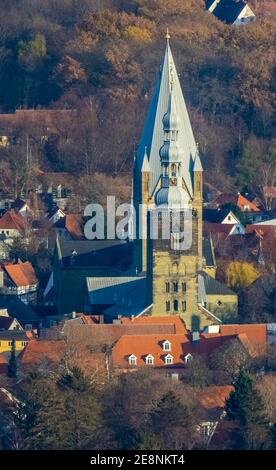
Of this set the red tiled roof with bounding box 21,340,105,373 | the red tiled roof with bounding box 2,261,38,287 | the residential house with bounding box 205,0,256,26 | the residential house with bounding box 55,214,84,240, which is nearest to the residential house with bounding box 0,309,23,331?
the red tiled roof with bounding box 21,340,105,373

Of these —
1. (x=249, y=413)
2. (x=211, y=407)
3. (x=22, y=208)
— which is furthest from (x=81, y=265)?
(x=249, y=413)

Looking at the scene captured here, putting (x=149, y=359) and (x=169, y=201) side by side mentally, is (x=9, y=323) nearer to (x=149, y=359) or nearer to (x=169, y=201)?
(x=169, y=201)

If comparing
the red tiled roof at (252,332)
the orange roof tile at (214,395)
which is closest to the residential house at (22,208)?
the red tiled roof at (252,332)

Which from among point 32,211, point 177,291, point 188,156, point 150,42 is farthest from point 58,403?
point 150,42

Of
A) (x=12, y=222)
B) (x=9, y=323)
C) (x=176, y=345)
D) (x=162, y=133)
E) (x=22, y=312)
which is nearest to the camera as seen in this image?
(x=176, y=345)

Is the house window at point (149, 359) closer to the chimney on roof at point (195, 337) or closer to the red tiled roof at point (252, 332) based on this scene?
the chimney on roof at point (195, 337)

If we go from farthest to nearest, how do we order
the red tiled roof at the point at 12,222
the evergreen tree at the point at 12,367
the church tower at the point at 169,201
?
the red tiled roof at the point at 12,222 → the church tower at the point at 169,201 → the evergreen tree at the point at 12,367
